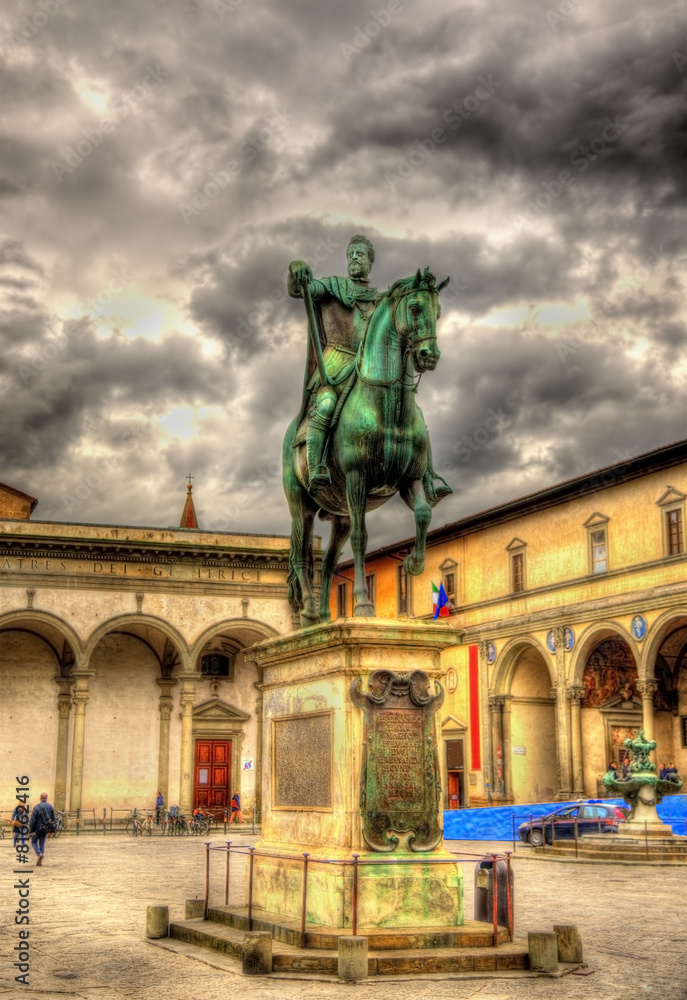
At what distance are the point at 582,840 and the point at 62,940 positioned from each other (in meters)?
15.5

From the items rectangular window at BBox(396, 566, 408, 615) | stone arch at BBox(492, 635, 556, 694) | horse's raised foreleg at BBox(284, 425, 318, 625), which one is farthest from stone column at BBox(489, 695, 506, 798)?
horse's raised foreleg at BBox(284, 425, 318, 625)

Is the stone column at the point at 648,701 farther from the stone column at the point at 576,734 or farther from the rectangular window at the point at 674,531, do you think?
the rectangular window at the point at 674,531

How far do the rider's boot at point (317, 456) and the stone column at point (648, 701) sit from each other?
25.7 meters

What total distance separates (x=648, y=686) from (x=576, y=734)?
391cm

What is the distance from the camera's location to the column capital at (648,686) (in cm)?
3241

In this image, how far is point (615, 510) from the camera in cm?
3484

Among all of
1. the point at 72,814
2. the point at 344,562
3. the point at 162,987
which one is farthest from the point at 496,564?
the point at 162,987

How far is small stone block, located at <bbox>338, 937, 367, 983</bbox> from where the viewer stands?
Answer: 707 cm

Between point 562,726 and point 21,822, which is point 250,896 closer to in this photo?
point 21,822

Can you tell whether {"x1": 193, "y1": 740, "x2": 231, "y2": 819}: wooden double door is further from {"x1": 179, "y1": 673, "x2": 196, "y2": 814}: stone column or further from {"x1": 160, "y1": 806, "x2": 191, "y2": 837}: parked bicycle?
{"x1": 160, "y1": 806, "x2": 191, "y2": 837}: parked bicycle

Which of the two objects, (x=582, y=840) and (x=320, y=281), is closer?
(x=320, y=281)

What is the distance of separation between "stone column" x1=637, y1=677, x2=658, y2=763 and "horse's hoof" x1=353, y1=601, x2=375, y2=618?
2559 centimetres

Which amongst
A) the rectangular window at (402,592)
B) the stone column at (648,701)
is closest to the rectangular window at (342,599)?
the rectangular window at (402,592)

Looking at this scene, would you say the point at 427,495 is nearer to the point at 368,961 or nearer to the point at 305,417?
the point at 305,417
